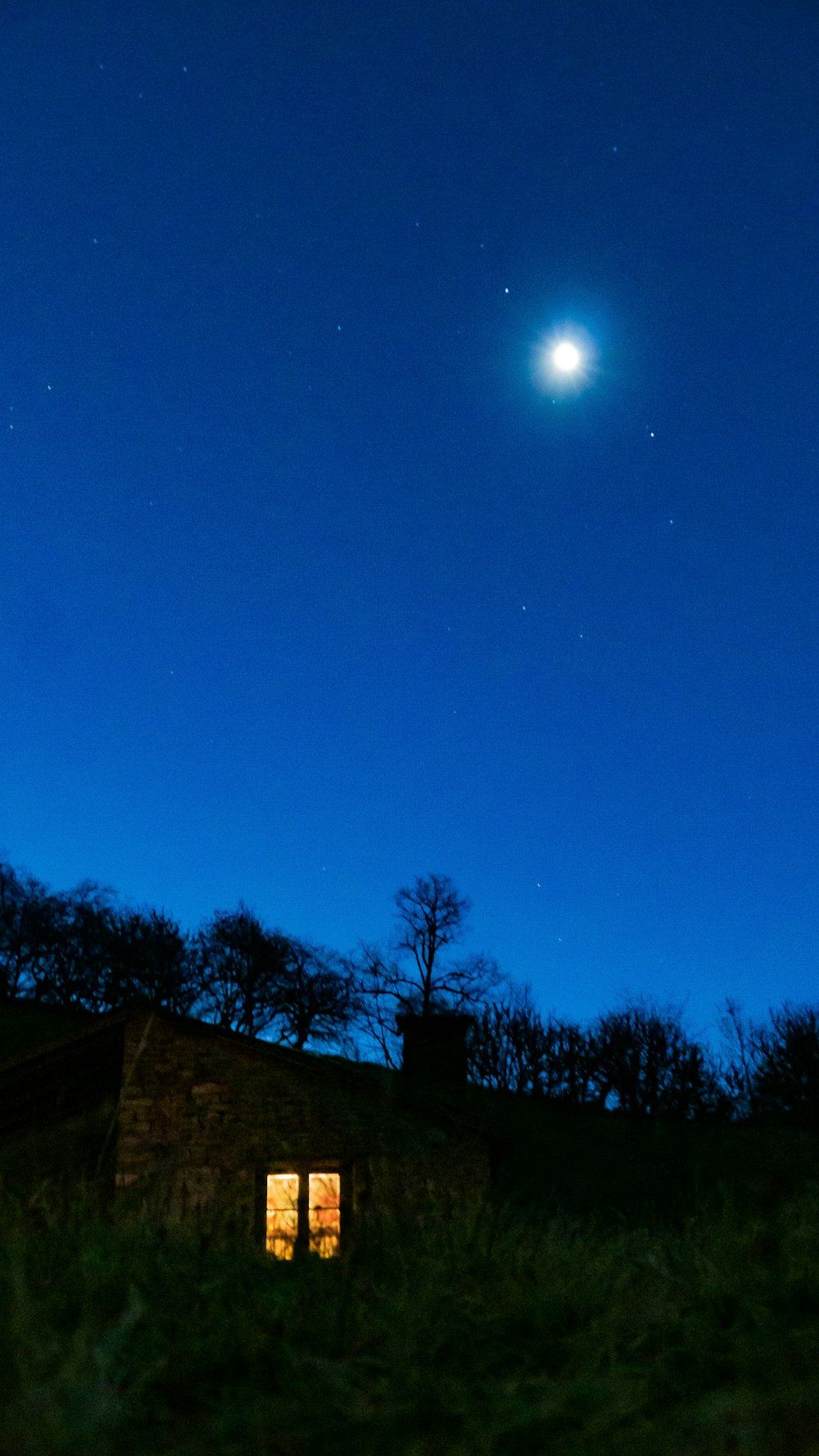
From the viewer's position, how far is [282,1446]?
259 cm

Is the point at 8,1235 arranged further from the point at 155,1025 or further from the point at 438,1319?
the point at 155,1025

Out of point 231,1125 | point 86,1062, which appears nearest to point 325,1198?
point 231,1125

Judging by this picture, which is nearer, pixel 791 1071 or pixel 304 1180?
pixel 304 1180

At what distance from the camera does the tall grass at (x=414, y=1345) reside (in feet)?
8.32

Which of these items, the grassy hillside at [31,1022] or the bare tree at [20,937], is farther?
the bare tree at [20,937]

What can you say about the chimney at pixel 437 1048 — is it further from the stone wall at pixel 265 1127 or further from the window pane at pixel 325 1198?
the window pane at pixel 325 1198

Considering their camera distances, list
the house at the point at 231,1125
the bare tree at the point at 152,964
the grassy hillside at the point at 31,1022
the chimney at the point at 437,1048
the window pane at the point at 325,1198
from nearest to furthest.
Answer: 1. the house at the point at 231,1125
2. the window pane at the point at 325,1198
3. the chimney at the point at 437,1048
4. the grassy hillside at the point at 31,1022
5. the bare tree at the point at 152,964

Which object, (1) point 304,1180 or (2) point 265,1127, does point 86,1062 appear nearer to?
(2) point 265,1127

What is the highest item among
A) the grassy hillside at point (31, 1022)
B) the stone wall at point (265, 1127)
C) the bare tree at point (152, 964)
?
the bare tree at point (152, 964)

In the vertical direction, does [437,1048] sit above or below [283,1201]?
above

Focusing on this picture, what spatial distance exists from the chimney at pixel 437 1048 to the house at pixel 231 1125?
807cm

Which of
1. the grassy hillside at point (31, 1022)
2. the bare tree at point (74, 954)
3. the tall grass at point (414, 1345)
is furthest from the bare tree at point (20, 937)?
the tall grass at point (414, 1345)

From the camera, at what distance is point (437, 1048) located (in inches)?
924

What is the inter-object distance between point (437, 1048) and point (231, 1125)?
33.8ft
